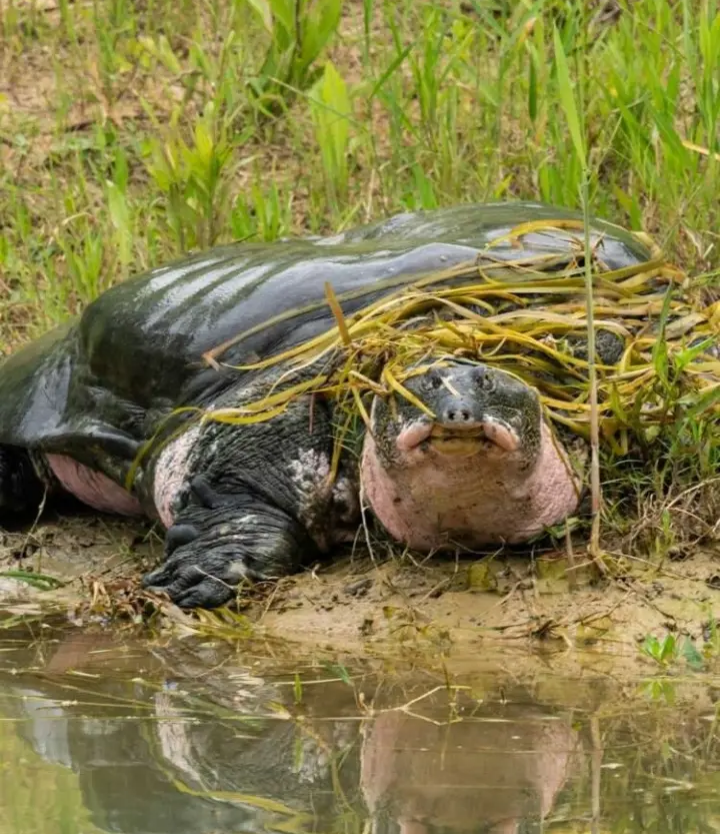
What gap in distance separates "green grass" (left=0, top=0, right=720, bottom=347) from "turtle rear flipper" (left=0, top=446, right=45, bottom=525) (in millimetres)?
795

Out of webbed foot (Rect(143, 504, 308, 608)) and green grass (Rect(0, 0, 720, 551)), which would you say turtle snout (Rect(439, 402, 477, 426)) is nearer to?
webbed foot (Rect(143, 504, 308, 608))

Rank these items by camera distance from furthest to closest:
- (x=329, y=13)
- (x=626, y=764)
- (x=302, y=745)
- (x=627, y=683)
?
1. (x=329, y=13)
2. (x=627, y=683)
3. (x=302, y=745)
4. (x=626, y=764)

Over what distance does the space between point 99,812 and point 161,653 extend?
1.14 metres

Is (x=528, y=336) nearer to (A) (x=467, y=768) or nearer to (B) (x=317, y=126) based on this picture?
(A) (x=467, y=768)

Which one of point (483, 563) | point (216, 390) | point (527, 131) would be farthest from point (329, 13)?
point (483, 563)

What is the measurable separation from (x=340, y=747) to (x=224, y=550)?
1222mm

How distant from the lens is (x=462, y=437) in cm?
304

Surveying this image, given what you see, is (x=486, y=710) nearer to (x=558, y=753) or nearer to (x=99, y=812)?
(x=558, y=753)

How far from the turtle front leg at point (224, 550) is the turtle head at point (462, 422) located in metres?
0.41

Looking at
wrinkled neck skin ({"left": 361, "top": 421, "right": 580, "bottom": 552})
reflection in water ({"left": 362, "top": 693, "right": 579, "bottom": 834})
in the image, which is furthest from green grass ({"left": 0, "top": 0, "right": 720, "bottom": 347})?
reflection in water ({"left": 362, "top": 693, "right": 579, "bottom": 834})

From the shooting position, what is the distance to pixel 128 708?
8.56ft

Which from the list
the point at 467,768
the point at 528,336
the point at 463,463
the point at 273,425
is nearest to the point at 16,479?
the point at 273,425

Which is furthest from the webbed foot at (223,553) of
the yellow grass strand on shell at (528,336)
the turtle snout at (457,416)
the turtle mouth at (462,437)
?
the turtle snout at (457,416)

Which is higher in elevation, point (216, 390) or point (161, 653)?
point (216, 390)
